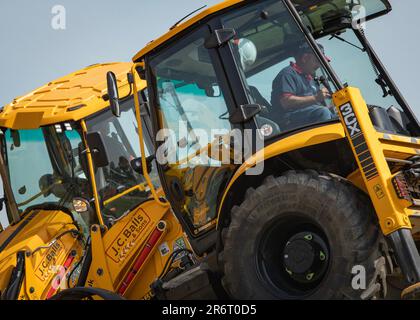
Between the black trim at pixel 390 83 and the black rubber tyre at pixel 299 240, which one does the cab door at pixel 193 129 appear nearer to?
the black rubber tyre at pixel 299 240

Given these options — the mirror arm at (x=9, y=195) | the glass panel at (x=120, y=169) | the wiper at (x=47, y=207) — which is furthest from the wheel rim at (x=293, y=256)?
the mirror arm at (x=9, y=195)

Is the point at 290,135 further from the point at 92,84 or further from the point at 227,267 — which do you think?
the point at 92,84

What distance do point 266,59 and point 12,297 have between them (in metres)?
3.94

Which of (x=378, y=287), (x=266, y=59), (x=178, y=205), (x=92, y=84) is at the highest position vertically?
(x=92, y=84)

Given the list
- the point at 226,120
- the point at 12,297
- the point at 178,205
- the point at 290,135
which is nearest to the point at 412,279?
the point at 290,135

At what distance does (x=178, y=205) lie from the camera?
6699mm

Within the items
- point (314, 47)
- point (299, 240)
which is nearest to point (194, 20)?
point (314, 47)

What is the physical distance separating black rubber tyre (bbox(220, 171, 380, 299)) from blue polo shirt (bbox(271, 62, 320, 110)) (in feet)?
2.18

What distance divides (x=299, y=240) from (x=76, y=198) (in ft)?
13.1

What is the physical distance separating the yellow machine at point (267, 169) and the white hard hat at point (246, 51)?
1 cm

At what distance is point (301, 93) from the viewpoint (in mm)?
5648

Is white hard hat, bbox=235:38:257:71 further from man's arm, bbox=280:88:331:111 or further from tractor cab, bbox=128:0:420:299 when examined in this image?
man's arm, bbox=280:88:331:111

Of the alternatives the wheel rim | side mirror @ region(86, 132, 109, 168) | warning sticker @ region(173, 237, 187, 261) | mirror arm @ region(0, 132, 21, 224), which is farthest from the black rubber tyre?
mirror arm @ region(0, 132, 21, 224)

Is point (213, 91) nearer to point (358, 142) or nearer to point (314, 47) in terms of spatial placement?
point (314, 47)
